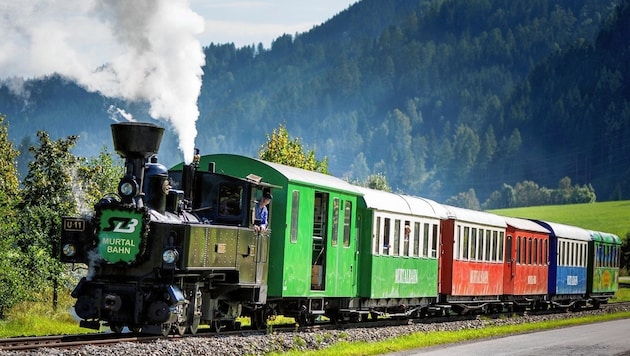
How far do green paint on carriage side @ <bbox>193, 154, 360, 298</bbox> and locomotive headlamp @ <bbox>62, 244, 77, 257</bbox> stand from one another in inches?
172

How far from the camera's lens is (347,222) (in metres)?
23.2

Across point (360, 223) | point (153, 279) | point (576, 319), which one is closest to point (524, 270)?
point (576, 319)

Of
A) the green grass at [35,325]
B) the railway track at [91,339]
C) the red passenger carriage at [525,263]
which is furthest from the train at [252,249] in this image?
the red passenger carriage at [525,263]

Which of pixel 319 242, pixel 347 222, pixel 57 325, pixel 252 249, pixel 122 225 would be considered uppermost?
pixel 347 222

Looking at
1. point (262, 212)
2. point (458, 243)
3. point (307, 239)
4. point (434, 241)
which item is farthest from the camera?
point (458, 243)

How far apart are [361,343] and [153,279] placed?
4.95 metres

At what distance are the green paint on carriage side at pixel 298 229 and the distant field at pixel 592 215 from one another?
334 feet

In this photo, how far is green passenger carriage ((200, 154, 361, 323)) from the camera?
20281mm

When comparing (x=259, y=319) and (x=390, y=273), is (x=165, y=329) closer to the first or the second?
(x=259, y=319)

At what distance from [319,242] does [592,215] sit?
412 ft

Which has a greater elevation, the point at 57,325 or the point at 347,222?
the point at 347,222

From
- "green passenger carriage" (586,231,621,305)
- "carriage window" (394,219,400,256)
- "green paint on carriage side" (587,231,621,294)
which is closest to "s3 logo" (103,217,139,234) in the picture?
"carriage window" (394,219,400,256)

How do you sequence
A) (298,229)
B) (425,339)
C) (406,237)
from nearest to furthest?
(298,229) < (425,339) < (406,237)

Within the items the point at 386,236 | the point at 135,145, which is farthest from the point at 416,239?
Result: the point at 135,145
